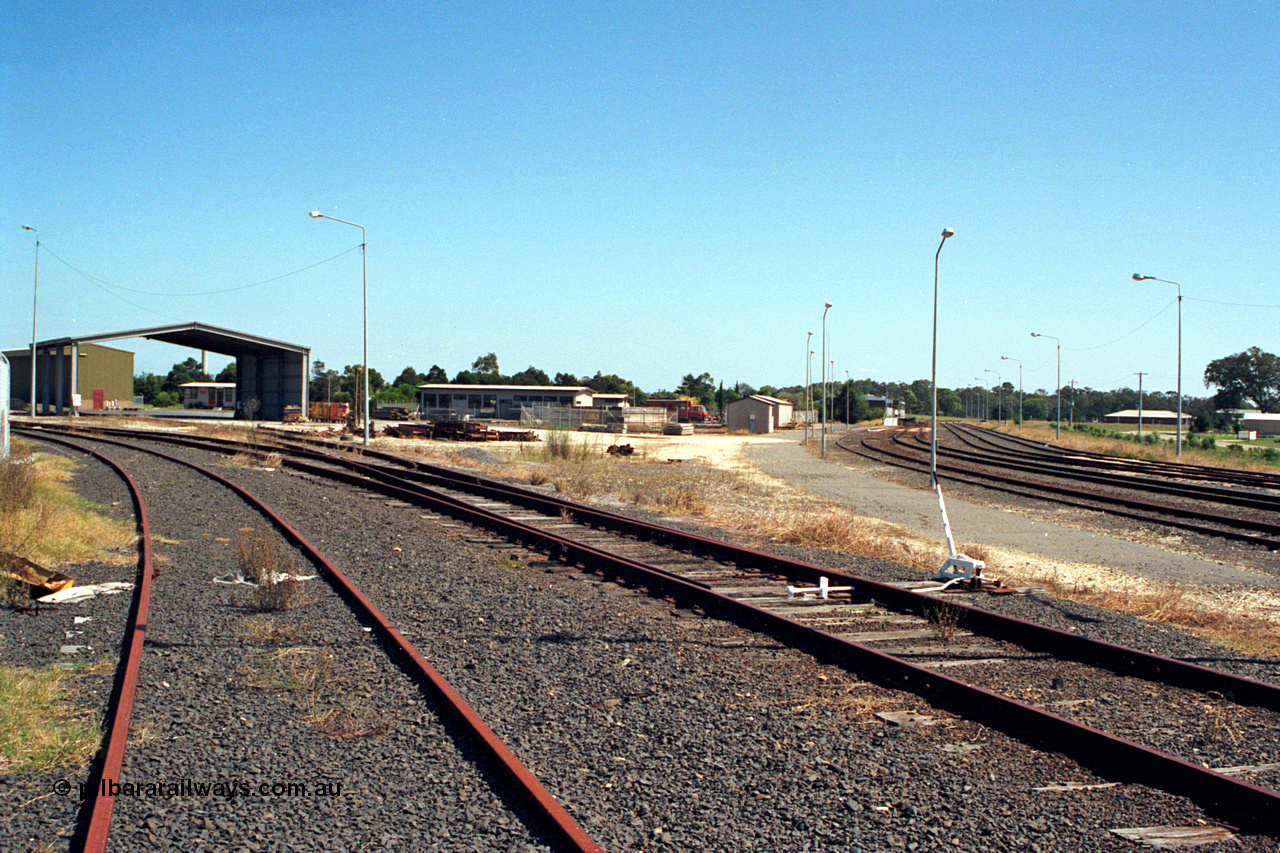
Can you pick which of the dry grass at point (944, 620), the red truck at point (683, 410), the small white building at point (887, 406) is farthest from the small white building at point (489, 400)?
the dry grass at point (944, 620)

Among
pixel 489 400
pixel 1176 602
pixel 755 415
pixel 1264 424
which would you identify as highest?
pixel 489 400

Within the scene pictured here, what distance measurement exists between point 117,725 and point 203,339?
70277mm

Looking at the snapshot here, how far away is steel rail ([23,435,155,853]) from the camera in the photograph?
4.19 meters

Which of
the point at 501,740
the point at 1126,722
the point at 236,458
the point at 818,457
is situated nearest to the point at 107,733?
the point at 501,740

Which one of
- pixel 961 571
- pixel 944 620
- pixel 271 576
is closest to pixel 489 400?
Result: pixel 961 571

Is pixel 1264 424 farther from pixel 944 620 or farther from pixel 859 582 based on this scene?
pixel 944 620

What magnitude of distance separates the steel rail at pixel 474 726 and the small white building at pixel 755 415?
79181 mm

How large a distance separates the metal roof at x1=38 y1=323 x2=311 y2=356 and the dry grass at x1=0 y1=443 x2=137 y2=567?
49441 mm

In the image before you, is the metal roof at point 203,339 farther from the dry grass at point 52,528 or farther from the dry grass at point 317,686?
the dry grass at point 317,686

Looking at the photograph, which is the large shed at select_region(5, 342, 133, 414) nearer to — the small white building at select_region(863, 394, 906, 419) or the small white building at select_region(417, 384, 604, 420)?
the small white building at select_region(417, 384, 604, 420)

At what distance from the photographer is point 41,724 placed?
18.2ft

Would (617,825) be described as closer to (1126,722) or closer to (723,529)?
(1126,722)

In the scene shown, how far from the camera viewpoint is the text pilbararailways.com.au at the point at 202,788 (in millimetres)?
4703

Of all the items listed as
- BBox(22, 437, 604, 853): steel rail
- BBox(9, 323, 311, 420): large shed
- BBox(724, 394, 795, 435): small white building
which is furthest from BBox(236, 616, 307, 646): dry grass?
BBox(724, 394, 795, 435): small white building
